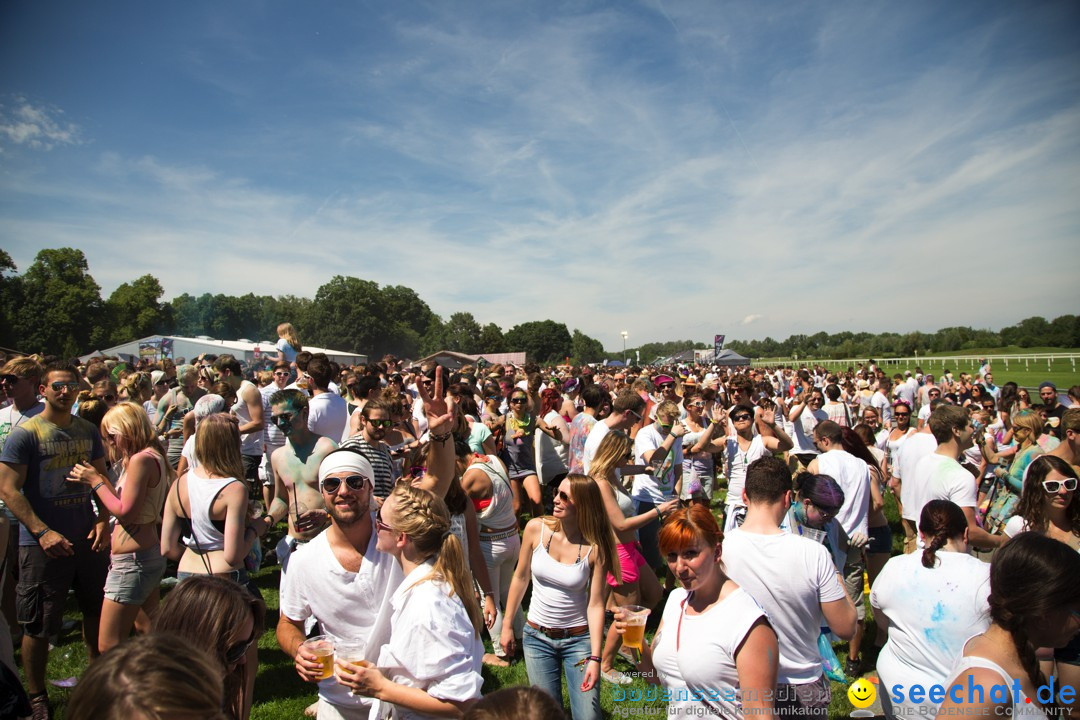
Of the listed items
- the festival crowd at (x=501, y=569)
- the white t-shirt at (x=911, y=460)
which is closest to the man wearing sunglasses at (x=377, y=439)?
the festival crowd at (x=501, y=569)

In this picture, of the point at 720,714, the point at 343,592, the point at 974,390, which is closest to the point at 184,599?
the point at 343,592

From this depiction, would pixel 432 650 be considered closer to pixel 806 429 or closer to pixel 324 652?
pixel 324 652

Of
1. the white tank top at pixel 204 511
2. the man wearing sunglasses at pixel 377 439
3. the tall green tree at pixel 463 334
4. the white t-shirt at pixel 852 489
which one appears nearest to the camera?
the white tank top at pixel 204 511

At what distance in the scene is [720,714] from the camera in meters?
2.28

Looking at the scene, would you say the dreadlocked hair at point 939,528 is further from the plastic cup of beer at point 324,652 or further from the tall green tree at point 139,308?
the tall green tree at point 139,308

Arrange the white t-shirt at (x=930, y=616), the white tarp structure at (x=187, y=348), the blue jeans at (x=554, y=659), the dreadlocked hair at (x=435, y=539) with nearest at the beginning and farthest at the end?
the dreadlocked hair at (x=435, y=539)
the white t-shirt at (x=930, y=616)
the blue jeans at (x=554, y=659)
the white tarp structure at (x=187, y=348)

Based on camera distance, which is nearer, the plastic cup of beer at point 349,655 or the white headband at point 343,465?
the plastic cup of beer at point 349,655

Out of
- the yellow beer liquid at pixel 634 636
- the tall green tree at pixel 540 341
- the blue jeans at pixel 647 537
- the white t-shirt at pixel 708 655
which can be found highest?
the tall green tree at pixel 540 341

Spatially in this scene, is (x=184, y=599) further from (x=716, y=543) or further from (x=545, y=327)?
(x=545, y=327)

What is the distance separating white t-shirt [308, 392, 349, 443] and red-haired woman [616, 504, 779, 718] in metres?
4.46

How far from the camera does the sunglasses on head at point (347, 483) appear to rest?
2662 mm

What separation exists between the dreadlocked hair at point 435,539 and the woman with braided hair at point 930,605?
2244mm

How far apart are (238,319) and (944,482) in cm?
11003

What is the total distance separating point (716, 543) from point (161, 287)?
87774 millimetres
